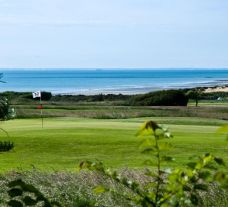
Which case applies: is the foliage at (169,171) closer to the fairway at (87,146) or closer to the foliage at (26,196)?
the foliage at (26,196)

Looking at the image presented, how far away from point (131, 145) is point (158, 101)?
4330cm

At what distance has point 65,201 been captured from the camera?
27.4 feet

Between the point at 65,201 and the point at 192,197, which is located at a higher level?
the point at 192,197

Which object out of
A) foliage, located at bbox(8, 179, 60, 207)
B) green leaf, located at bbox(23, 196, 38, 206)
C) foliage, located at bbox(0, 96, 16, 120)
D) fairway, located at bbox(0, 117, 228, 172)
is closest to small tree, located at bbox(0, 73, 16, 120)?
foliage, located at bbox(0, 96, 16, 120)

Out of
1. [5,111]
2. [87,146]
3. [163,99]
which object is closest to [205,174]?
[5,111]

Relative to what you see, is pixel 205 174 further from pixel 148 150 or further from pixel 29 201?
pixel 29 201

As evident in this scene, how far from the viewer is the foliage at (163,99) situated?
66.5 m

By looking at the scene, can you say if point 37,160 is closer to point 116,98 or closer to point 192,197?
point 192,197

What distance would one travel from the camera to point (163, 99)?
66.3 meters

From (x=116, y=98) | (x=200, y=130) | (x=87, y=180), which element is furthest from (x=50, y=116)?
(x=116, y=98)

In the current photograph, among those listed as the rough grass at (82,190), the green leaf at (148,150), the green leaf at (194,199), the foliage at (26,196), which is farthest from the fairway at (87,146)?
the green leaf at (148,150)

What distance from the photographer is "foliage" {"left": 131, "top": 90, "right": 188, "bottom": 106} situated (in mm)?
66500

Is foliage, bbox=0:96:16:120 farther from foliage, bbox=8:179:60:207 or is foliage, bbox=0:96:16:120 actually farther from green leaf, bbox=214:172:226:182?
green leaf, bbox=214:172:226:182

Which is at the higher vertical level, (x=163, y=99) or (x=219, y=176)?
(x=219, y=176)
